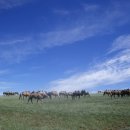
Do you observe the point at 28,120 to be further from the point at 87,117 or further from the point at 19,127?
the point at 87,117

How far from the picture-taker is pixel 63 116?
48438mm

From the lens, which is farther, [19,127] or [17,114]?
[17,114]

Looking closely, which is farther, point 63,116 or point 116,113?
point 116,113

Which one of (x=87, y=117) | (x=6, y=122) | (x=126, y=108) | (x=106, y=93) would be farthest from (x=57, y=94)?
(x=6, y=122)

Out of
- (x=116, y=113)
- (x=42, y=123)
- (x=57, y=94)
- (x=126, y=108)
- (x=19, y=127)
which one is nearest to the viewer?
(x=19, y=127)

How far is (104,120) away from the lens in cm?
4856

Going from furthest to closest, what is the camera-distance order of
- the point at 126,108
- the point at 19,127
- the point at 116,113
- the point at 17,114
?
the point at 126,108
the point at 116,113
the point at 17,114
the point at 19,127

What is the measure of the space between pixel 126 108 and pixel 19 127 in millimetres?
22636

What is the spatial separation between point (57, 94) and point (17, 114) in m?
50.1

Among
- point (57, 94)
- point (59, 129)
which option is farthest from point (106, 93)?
point (59, 129)

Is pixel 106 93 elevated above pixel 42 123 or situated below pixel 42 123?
above

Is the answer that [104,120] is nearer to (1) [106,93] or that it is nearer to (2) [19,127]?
(2) [19,127]

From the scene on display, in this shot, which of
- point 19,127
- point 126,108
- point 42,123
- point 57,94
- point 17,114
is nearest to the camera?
point 19,127

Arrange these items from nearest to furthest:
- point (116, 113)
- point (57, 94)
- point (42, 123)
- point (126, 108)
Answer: point (42, 123) < point (116, 113) < point (126, 108) < point (57, 94)
